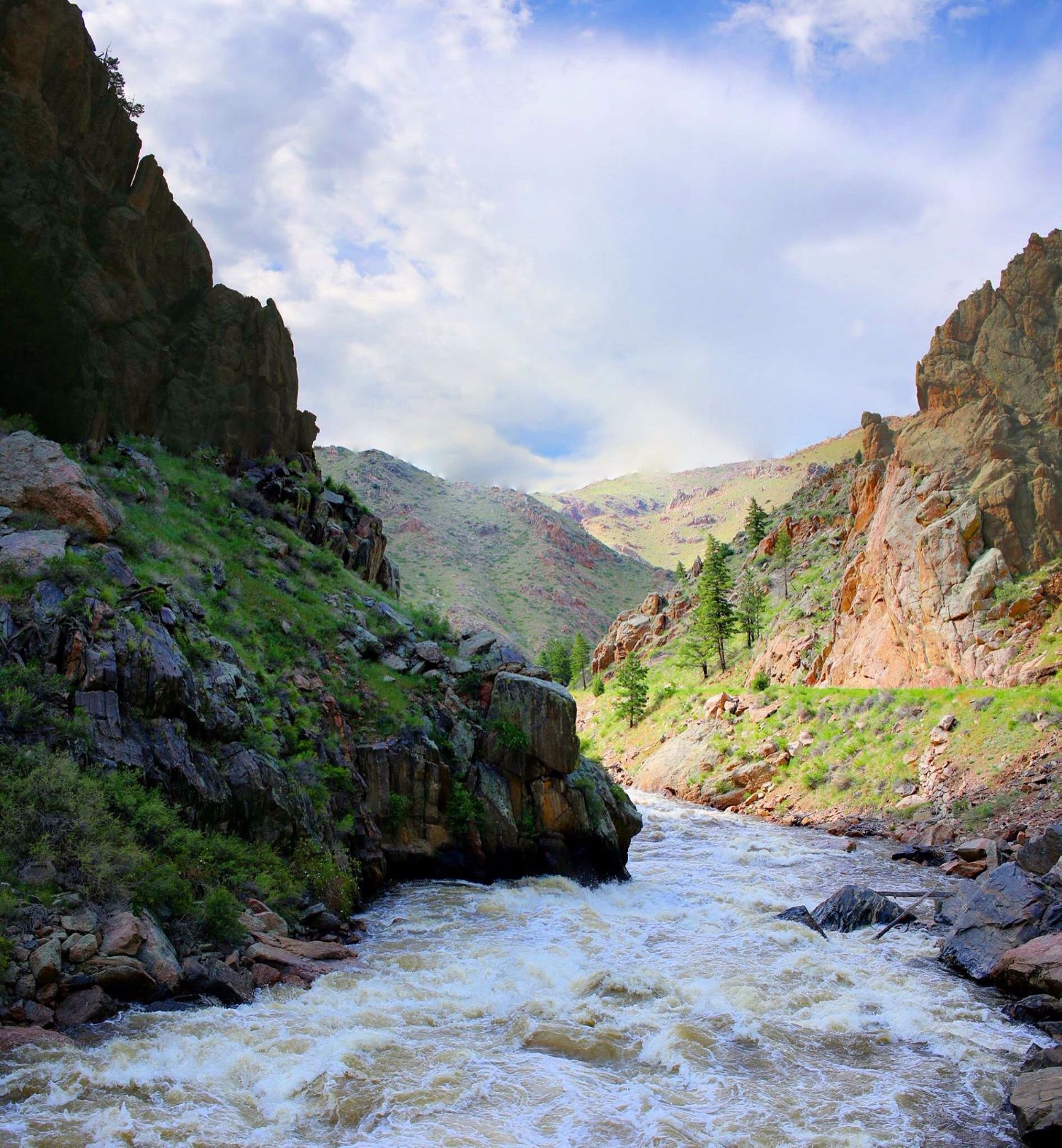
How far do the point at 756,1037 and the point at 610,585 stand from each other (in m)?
159

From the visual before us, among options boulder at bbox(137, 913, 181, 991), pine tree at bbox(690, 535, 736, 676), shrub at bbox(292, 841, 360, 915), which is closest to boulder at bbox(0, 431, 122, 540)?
shrub at bbox(292, 841, 360, 915)

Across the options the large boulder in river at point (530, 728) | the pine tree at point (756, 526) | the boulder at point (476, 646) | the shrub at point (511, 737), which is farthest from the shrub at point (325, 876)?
the pine tree at point (756, 526)

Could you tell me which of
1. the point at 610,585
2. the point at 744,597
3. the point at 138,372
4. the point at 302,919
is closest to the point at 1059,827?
the point at 302,919

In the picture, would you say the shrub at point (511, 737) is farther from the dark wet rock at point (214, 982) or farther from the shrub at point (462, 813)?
the dark wet rock at point (214, 982)

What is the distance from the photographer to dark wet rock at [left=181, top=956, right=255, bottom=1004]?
10523 millimetres

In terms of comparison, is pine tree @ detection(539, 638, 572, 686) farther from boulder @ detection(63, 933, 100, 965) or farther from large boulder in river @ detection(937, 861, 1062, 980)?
boulder @ detection(63, 933, 100, 965)

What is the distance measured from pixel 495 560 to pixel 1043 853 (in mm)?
141311

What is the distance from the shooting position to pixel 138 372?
1025 inches

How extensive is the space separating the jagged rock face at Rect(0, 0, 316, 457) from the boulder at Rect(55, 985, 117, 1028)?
1743cm

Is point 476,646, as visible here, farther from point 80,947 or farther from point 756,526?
point 756,526

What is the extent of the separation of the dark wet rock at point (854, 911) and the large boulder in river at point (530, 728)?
24.6 feet

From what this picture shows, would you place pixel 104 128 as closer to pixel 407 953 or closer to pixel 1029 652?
pixel 407 953

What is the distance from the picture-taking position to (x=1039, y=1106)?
8211 millimetres

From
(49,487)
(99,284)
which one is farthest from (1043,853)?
(99,284)
